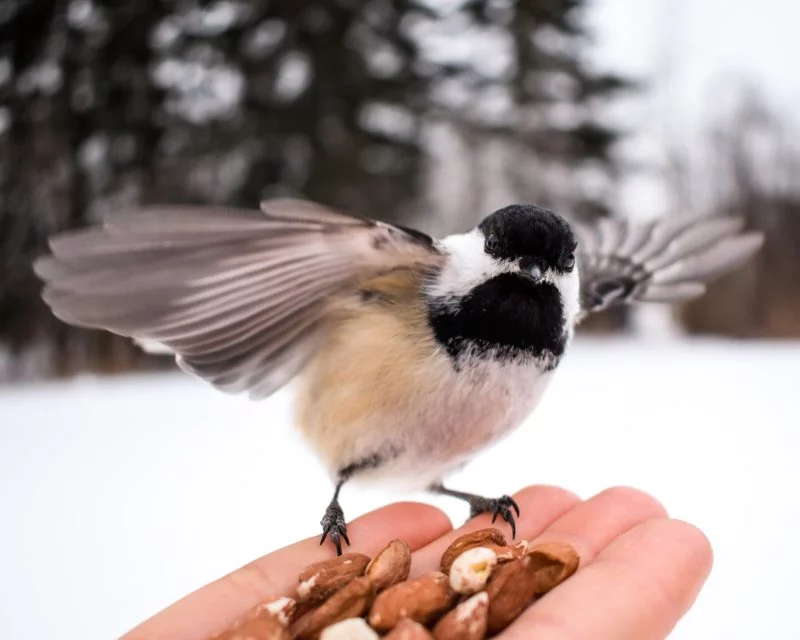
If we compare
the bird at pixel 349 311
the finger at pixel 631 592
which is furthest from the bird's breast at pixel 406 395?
the finger at pixel 631 592

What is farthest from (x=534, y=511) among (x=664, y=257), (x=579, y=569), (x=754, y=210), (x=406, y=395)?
(x=754, y=210)

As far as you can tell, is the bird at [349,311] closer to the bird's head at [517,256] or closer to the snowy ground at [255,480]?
the bird's head at [517,256]

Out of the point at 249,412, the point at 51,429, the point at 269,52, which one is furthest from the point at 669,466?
the point at 269,52

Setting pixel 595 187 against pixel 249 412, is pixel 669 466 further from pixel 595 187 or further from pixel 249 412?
pixel 595 187

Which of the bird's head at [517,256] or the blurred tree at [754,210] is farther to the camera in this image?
the blurred tree at [754,210]

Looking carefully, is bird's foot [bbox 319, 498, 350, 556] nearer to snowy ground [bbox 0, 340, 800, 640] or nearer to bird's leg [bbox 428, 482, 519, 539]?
snowy ground [bbox 0, 340, 800, 640]
